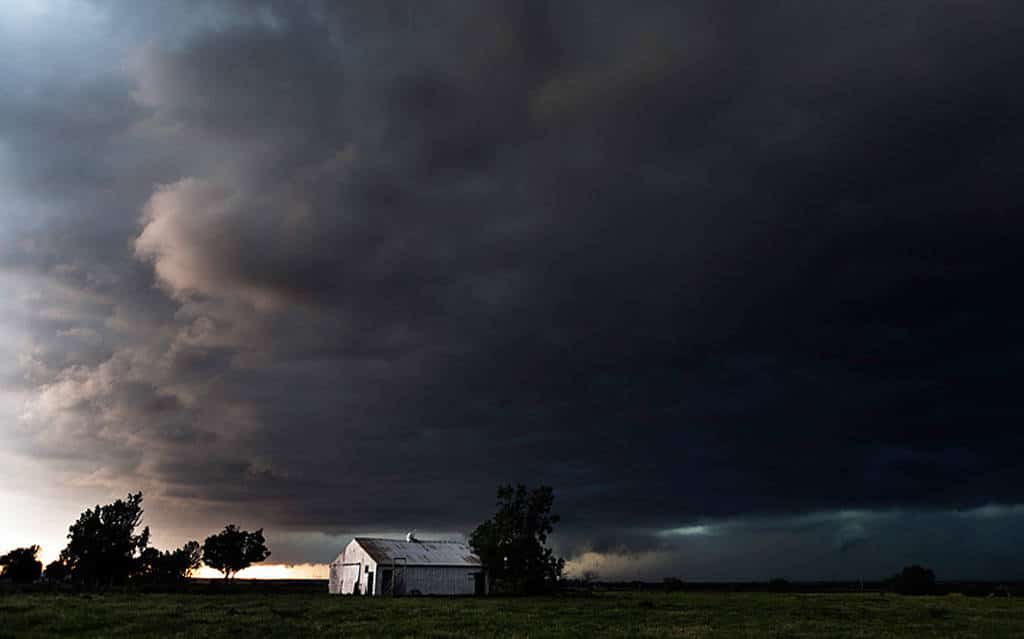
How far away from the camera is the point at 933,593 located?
114 meters

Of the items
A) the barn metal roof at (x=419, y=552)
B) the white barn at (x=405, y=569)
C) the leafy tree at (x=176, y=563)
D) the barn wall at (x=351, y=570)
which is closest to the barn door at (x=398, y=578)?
the white barn at (x=405, y=569)

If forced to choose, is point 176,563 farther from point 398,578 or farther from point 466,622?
point 466,622

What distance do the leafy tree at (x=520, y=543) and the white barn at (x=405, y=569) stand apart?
21.7 feet

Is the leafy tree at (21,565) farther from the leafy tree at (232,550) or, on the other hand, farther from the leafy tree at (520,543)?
the leafy tree at (520,543)

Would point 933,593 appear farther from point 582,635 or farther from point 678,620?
point 582,635

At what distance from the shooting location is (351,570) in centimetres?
9638

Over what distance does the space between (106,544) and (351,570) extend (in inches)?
1220

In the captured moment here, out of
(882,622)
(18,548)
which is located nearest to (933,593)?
(882,622)

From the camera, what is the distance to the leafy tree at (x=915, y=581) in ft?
381

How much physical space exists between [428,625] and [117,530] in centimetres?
7500

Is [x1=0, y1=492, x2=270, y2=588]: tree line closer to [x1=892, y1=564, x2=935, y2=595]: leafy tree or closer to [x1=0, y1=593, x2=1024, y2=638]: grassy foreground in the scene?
[x1=0, y1=593, x2=1024, y2=638]: grassy foreground

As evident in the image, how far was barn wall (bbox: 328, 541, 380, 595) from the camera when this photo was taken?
91.6 metres

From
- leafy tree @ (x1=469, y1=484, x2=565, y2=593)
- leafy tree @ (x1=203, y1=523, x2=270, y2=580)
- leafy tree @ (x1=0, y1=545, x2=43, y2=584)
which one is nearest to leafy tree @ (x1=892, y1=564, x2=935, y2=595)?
leafy tree @ (x1=469, y1=484, x2=565, y2=593)

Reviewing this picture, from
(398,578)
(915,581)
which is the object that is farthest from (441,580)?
(915,581)
